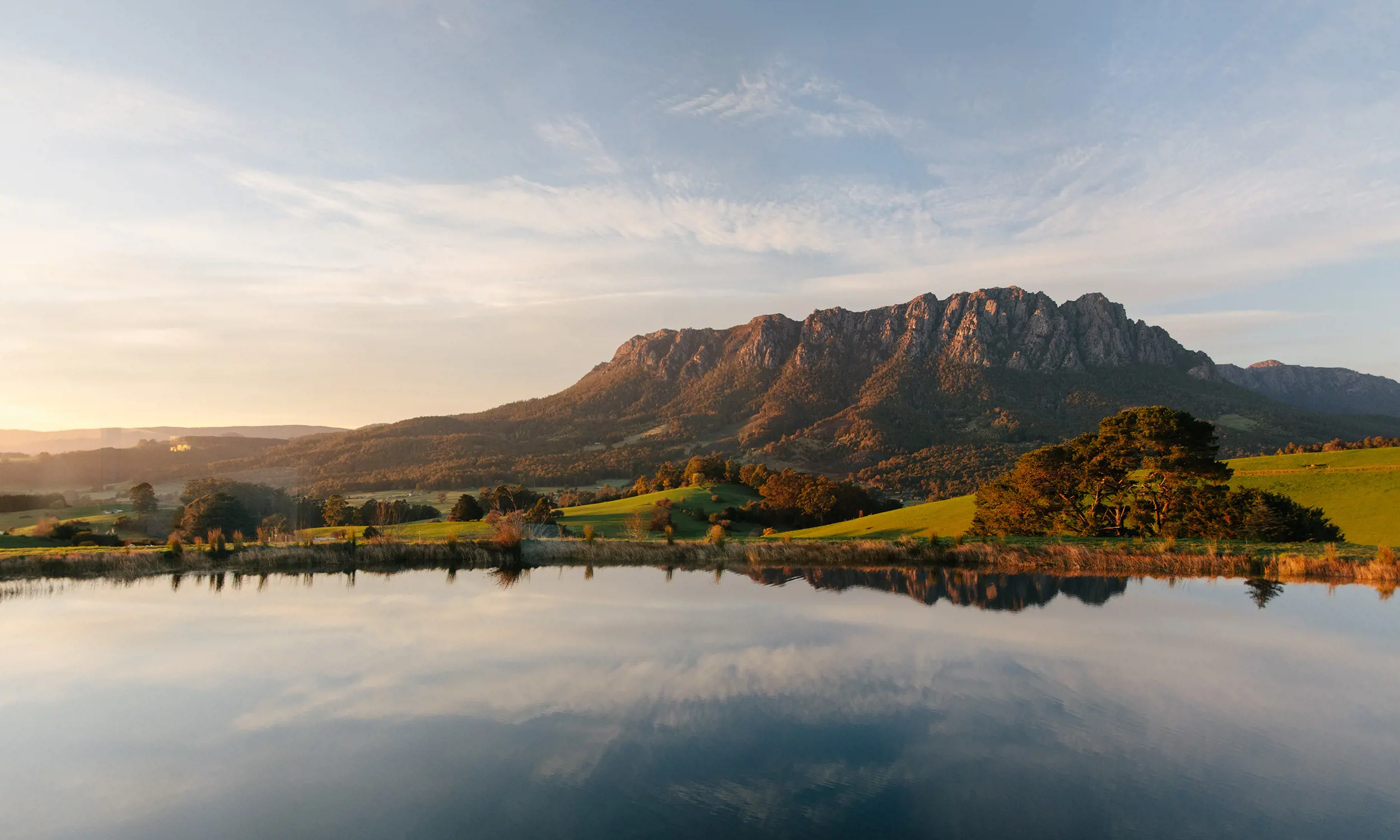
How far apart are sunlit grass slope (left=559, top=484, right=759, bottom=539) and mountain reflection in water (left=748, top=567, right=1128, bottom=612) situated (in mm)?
17520

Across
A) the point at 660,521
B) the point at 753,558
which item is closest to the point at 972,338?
the point at 660,521

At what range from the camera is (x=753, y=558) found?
30469 millimetres

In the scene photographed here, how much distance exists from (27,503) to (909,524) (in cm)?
7067

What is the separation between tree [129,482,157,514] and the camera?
52250 mm

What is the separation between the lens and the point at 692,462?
82375mm

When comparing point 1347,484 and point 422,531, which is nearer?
point 1347,484

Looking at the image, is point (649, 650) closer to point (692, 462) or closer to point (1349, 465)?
point (1349, 465)

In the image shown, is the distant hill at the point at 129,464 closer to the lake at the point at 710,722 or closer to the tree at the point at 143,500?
the tree at the point at 143,500

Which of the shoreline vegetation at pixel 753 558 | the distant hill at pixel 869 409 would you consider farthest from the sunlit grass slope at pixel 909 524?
the distant hill at pixel 869 409

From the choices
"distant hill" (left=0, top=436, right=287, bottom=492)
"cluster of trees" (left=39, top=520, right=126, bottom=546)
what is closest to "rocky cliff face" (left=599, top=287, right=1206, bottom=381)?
"distant hill" (left=0, top=436, right=287, bottom=492)

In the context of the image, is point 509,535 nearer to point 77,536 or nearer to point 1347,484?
point 77,536

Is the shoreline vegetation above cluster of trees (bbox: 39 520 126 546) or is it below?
below

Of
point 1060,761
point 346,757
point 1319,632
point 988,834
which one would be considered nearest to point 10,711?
point 346,757

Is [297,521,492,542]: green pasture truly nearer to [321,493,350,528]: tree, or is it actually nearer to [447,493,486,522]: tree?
[447,493,486,522]: tree
